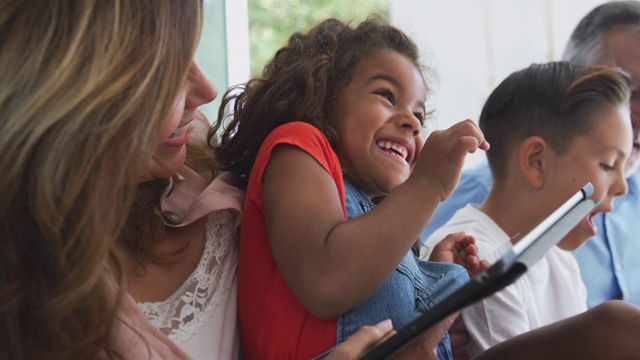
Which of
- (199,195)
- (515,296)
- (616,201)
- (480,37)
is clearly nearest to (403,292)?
(199,195)

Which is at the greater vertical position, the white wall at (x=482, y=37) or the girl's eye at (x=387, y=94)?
the girl's eye at (x=387, y=94)

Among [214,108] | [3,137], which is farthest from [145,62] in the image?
[214,108]

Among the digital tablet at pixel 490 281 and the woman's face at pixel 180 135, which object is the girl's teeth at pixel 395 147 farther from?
the digital tablet at pixel 490 281

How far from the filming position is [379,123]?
100 cm

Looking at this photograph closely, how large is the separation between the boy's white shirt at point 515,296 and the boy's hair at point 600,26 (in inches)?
20.7

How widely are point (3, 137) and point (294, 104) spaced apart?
17.4 inches

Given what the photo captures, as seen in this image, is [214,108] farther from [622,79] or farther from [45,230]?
[45,230]

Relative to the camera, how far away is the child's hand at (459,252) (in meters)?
1.12

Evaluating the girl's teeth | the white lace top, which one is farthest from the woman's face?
the girl's teeth

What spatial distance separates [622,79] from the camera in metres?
1.48

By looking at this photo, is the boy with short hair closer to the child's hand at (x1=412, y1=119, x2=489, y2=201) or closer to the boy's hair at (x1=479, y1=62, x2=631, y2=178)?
the boy's hair at (x1=479, y1=62, x2=631, y2=178)

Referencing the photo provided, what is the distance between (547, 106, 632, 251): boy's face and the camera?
4.56 ft

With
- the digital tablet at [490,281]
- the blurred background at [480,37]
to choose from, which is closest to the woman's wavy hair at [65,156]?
the digital tablet at [490,281]

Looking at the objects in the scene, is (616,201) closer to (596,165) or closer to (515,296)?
(596,165)
